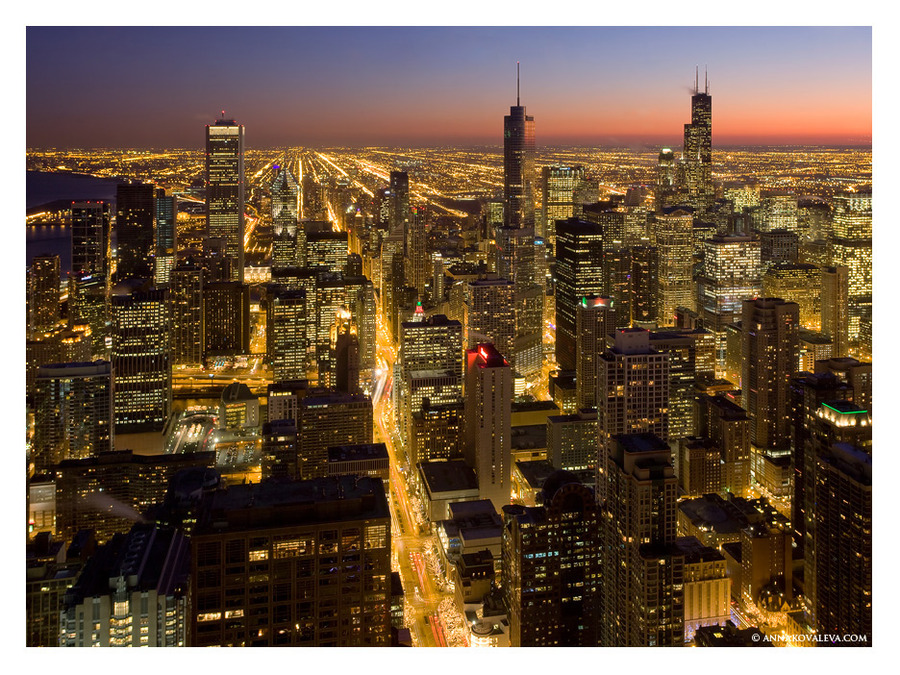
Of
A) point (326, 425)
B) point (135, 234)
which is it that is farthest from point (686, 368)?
point (135, 234)

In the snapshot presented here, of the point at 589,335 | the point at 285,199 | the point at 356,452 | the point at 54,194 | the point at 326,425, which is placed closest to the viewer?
the point at 54,194

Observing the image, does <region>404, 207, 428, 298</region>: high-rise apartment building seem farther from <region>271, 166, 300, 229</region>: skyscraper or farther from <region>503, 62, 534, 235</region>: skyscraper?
<region>271, 166, 300, 229</region>: skyscraper

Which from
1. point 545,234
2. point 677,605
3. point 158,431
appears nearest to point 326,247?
point 545,234

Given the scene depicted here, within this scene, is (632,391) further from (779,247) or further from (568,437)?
(779,247)

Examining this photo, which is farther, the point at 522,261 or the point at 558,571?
the point at 522,261

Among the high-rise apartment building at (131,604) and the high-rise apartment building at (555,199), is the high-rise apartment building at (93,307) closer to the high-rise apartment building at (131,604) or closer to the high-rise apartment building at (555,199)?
the high-rise apartment building at (131,604)

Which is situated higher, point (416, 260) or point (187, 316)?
point (416, 260)
